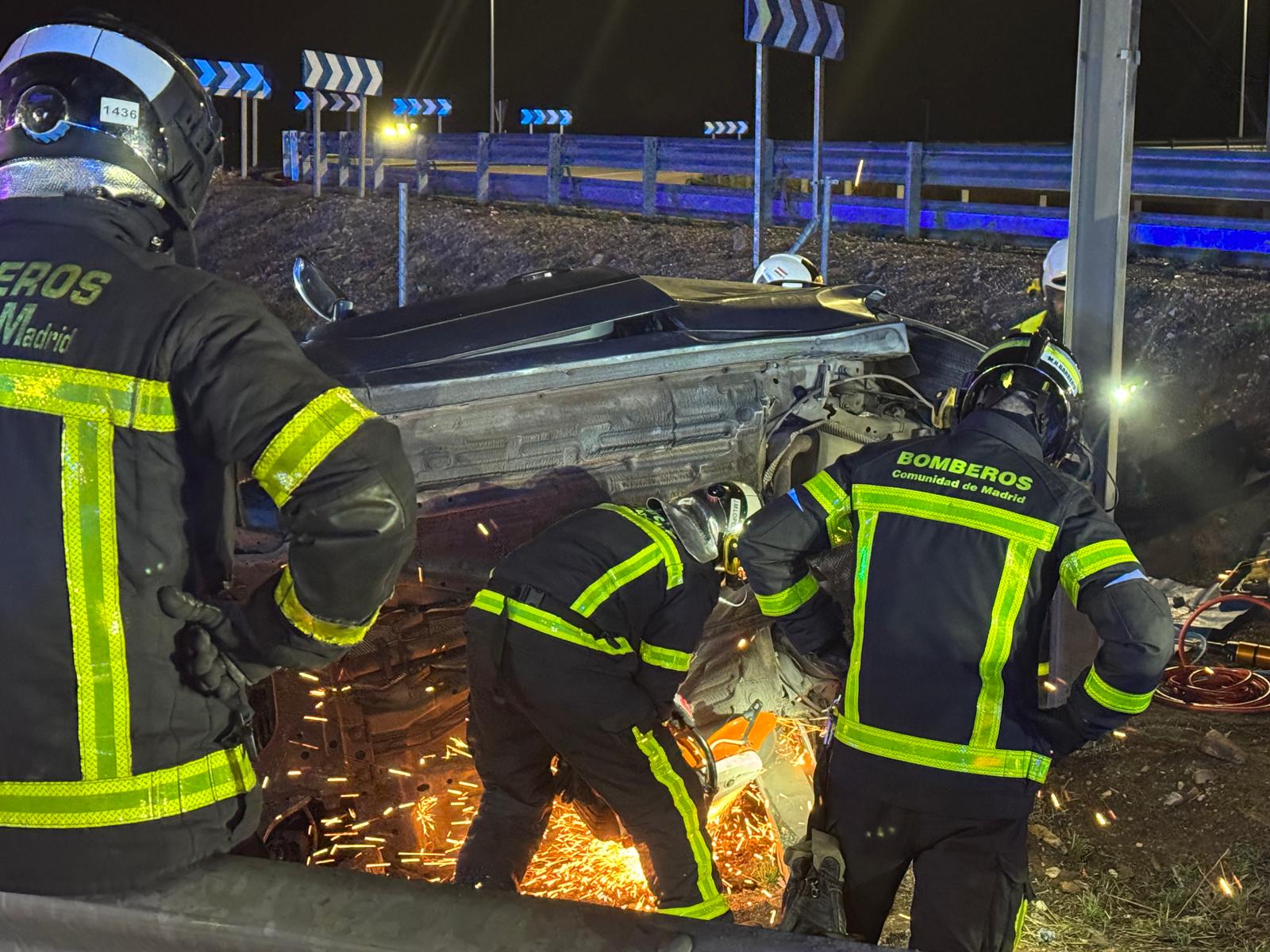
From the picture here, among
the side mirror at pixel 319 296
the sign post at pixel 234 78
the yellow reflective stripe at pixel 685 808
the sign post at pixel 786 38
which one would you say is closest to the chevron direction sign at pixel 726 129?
the sign post at pixel 234 78

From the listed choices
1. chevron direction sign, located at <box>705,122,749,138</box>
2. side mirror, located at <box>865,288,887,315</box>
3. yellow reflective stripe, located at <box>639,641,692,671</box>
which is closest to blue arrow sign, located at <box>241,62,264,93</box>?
chevron direction sign, located at <box>705,122,749,138</box>

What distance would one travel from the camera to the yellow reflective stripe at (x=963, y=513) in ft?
10.3

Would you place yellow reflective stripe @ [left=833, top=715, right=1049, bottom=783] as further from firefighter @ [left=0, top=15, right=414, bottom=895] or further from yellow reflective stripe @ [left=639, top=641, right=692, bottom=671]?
firefighter @ [left=0, top=15, right=414, bottom=895]

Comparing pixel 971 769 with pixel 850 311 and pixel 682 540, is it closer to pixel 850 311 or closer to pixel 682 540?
pixel 682 540

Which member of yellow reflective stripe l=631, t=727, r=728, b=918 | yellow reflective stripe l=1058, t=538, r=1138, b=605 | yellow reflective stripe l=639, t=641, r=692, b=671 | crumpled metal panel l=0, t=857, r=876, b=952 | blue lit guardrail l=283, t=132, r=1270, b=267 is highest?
blue lit guardrail l=283, t=132, r=1270, b=267

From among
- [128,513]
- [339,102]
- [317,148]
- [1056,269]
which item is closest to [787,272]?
[1056,269]

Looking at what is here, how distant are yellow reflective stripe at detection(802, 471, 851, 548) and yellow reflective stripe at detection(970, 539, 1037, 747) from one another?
0.43 meters

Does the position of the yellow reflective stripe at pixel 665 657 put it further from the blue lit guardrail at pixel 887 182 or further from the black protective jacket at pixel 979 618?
the blue lit guardrail at pixel 887 182

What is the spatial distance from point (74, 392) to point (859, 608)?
1.97 m

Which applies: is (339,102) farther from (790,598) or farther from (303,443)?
(303,443)

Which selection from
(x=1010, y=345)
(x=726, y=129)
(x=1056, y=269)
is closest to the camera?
(x=1010, y=345)

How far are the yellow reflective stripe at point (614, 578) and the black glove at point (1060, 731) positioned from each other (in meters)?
1.24

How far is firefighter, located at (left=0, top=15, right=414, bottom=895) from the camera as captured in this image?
6.67 feet

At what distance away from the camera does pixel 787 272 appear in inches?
272
